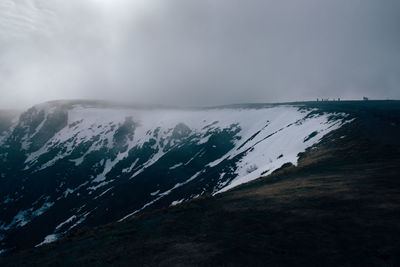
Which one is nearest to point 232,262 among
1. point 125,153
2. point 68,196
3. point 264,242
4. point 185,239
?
point 264,242

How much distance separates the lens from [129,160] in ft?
452

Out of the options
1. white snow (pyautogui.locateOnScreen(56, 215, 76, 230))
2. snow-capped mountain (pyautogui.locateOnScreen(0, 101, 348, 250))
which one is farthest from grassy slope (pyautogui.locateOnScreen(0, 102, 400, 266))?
white snow (pyautogui.locateOnScreen(56, 215, 76, 230))

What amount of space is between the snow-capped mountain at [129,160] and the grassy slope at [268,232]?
30078mm

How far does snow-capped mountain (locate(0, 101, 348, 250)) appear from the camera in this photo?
76938mm

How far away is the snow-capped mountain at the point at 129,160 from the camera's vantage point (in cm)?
7694

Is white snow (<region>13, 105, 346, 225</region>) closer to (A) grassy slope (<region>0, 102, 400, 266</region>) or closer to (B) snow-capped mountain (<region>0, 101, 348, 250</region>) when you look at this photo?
(B) snow-capped mountain (<region>0, 101, 348, 250</region>)

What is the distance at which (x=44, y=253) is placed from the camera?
17.9 metres

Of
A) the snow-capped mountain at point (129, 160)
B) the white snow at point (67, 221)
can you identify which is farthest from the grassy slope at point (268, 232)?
the white snow at point (67, 221)

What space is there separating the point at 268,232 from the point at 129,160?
425 feet

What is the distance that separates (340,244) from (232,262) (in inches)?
214

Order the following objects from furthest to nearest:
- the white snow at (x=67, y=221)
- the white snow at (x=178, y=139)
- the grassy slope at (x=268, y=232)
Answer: the white snow at (x=67, y=221), the white snow at (x=178, y=139), the grassy slope at (x=268, y=232)

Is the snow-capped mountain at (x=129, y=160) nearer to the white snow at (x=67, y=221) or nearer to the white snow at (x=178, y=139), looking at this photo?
the white snow at (x=67, y=221)

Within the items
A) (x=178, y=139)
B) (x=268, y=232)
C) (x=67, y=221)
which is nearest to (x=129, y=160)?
(x=178, y=139)

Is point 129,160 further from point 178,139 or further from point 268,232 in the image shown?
point 268,232
